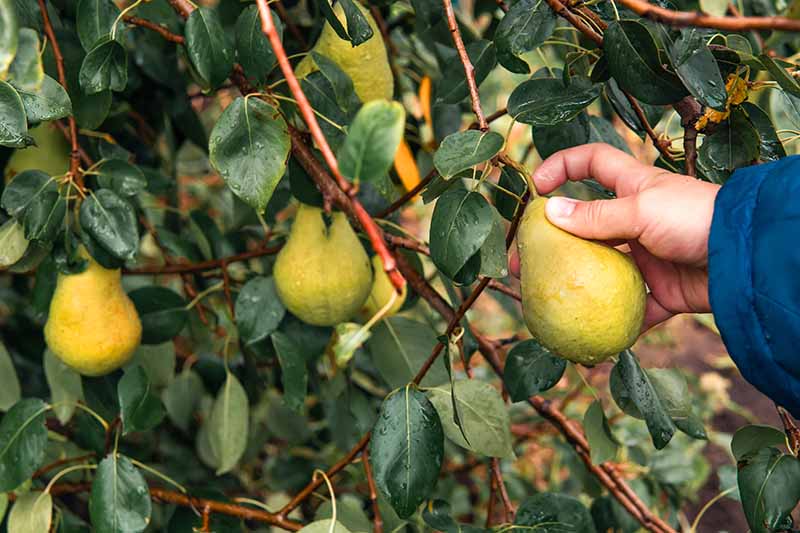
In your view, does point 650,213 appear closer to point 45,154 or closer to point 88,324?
point 88,324

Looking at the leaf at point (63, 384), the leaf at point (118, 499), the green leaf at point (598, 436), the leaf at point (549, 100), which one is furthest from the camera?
the leaf at point (63, 384)

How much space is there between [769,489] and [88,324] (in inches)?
28.5

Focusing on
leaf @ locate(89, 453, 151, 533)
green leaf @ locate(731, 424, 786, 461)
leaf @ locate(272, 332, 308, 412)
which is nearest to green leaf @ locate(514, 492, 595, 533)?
green leaf @ locate(731, 424, 786, 461)

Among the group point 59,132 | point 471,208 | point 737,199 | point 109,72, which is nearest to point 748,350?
point 737,199

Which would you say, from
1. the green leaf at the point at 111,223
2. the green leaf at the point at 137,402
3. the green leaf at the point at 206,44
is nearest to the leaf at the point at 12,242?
the green leaf at the point at 111,223

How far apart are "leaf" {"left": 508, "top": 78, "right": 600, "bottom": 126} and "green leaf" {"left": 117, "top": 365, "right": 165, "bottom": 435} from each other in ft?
1.61

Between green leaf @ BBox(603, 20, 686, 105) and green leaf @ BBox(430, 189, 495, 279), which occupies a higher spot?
green leaf @ BBox(603, 20, 686, 105)

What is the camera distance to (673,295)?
2.88ft

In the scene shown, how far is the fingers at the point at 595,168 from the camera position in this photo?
0.81 metres

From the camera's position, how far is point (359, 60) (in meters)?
0.96

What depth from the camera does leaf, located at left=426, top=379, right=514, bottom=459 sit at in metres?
0.85

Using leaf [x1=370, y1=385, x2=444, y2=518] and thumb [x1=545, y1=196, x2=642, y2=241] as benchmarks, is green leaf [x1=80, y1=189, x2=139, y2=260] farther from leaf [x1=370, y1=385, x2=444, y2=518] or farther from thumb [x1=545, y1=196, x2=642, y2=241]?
thumb [x1=545, y1=196, x2=642, y2=241]

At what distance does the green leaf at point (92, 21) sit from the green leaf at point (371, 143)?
1.53ft

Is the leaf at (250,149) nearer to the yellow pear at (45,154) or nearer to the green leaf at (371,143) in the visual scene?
the green leaf at (371,143)
